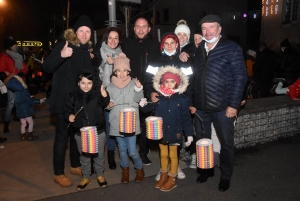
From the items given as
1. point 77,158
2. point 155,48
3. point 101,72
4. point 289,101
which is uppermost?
point 155,48

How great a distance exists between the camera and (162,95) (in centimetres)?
399

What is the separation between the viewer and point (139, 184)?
165 inches

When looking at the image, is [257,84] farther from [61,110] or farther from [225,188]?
[61,110]

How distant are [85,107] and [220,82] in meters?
1.81

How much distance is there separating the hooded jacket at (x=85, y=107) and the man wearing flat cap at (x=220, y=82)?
4.27 ft

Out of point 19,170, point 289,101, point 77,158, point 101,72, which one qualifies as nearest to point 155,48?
point 101,72

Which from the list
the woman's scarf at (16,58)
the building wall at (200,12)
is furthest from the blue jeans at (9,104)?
the building wall at (200,12)

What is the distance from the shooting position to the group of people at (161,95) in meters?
3.79

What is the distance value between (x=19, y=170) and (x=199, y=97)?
3.12m

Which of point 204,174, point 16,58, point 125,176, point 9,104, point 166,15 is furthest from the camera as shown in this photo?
point 166,15

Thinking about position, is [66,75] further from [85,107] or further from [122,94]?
[122,94]

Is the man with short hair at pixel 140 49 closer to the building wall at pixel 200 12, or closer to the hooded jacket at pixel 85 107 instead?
the hooded jacket at pixel 85 107

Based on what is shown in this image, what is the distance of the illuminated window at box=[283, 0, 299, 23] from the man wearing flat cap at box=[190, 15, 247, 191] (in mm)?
20562

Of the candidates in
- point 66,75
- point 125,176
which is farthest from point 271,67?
point 66,75
